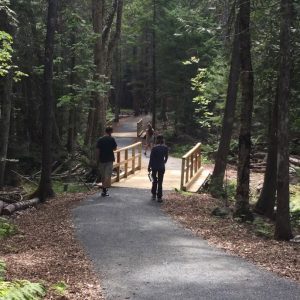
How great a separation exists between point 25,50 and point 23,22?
112 cm

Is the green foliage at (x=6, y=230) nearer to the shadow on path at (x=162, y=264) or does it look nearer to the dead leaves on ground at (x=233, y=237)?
the shadow on path at (x=162, y=264)

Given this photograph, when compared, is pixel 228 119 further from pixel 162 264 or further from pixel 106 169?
pixel 162 264

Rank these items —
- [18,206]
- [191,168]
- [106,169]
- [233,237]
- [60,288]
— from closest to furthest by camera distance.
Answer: [60,288] < [233,237] < [18,206] < [106,169] < [191,168]

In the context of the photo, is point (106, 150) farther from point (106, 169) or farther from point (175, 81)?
point (175, 81)

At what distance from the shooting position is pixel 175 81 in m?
39.2

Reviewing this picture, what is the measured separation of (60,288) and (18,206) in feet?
23.3

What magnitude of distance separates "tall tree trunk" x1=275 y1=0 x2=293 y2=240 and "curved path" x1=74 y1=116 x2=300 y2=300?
214 centimetres

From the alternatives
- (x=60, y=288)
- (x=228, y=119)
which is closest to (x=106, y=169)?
(x=228, y=119)

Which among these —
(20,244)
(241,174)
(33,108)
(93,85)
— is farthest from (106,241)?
(33,108)

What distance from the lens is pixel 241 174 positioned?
12.9 metres

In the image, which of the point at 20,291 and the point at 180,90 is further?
the point at 180,90

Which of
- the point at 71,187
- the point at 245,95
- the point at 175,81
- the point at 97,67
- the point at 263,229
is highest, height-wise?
the point at 175,81

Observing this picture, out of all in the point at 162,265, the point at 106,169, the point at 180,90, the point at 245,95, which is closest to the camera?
the point at 162,265

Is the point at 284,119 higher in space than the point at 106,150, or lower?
higher
